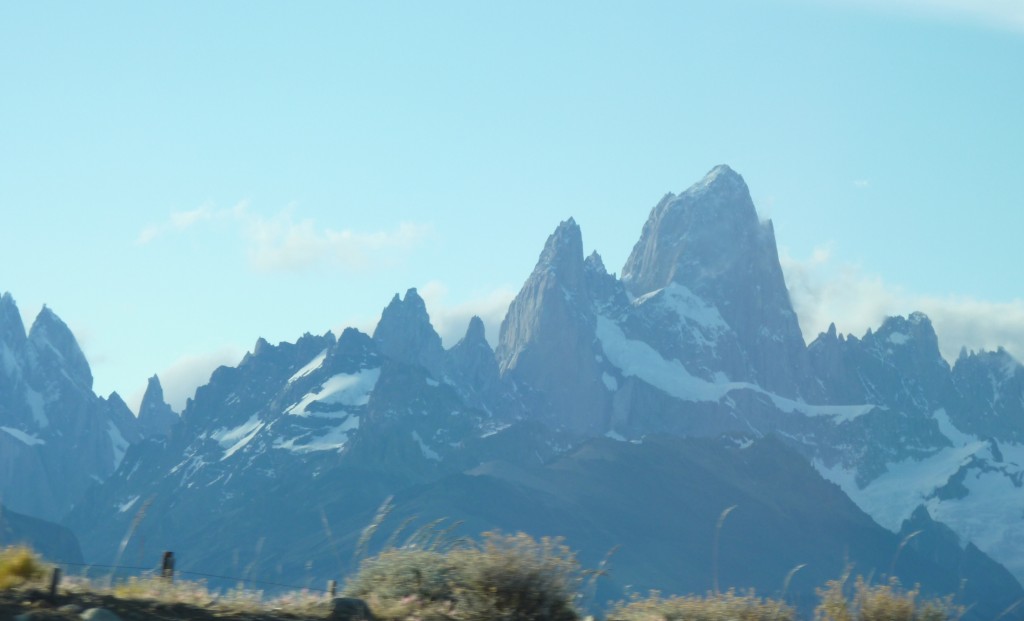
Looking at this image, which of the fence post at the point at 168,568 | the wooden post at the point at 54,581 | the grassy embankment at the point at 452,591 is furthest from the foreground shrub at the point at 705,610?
the wooden post at the point at 54,581

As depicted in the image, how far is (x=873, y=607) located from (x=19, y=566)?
37.9 feet

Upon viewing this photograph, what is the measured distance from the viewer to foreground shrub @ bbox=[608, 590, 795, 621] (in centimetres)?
2241

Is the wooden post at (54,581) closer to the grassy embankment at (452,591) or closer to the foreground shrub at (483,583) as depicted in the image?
the grassy embankment at (452,591)

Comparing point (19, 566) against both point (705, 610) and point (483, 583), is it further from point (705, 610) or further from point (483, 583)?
point (705, 610)

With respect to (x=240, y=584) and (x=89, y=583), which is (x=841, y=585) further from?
(x=89, y=583)

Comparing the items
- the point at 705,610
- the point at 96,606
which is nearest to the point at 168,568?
the point at 96,606

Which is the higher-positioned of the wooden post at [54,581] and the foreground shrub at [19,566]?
the foreground shrub at [19,566]

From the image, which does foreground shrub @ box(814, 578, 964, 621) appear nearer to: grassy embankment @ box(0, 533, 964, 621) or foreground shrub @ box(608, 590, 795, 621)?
grassy embankment @ box(0, 533, 964, 621)

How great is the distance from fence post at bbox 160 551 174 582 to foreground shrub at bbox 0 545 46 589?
190cm

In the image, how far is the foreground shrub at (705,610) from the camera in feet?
73.5

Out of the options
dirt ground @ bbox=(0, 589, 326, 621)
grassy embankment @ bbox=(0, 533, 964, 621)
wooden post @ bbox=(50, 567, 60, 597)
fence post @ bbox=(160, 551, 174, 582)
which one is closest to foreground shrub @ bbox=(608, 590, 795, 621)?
grassy embankment @ bbox=(0, 533, 964, 621)

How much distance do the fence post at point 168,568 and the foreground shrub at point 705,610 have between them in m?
6.06

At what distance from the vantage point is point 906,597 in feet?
76.1

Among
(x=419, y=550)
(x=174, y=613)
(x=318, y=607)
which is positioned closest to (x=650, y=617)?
(x=419, y=550)
